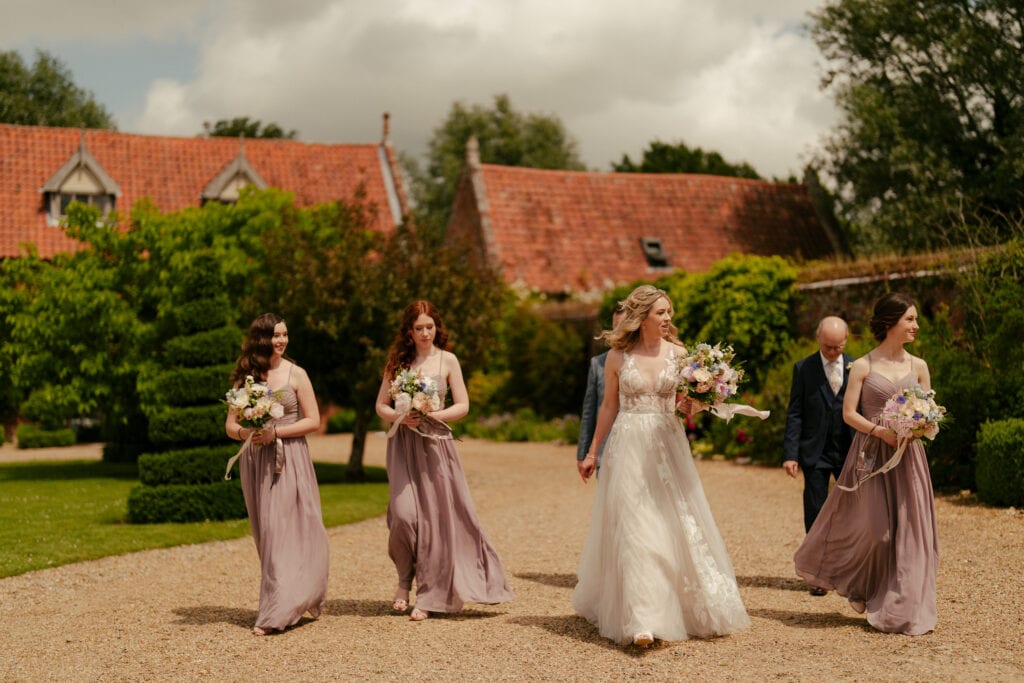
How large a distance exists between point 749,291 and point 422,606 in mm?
12603

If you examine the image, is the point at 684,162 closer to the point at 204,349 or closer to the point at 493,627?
the point at 204,349

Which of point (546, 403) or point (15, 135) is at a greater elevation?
point (15, 135)

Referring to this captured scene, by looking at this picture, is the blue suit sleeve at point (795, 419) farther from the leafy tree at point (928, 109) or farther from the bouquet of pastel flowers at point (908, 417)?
the leafy tree at point (928, 109)

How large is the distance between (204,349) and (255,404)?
21.3ft

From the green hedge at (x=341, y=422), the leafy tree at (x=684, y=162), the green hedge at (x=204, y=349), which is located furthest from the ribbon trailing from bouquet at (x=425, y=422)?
the leafy tree at (x=684, y=162)

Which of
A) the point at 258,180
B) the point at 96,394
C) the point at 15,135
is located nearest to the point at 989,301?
the point at 96,394

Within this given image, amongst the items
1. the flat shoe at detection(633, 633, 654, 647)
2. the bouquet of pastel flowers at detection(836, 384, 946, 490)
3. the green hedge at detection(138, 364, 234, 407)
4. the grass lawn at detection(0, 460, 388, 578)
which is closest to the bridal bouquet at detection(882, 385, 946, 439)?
the bouquet of pastel flowers at detection(836, 384, 946, 490)

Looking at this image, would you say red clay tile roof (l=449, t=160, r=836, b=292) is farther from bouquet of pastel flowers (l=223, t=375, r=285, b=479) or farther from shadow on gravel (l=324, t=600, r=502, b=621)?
bouquet of pastel flowers (l=223, t=375, r=285, b=479)

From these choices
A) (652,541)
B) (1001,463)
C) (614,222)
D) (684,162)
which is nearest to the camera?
(652,541)

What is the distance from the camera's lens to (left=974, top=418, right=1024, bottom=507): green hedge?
11039 millimetres

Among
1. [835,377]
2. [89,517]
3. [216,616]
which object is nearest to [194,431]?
[89,517]

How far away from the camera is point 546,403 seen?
26.0m

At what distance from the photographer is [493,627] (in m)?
6.98

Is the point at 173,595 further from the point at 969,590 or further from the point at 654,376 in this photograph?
the point at 969,590
